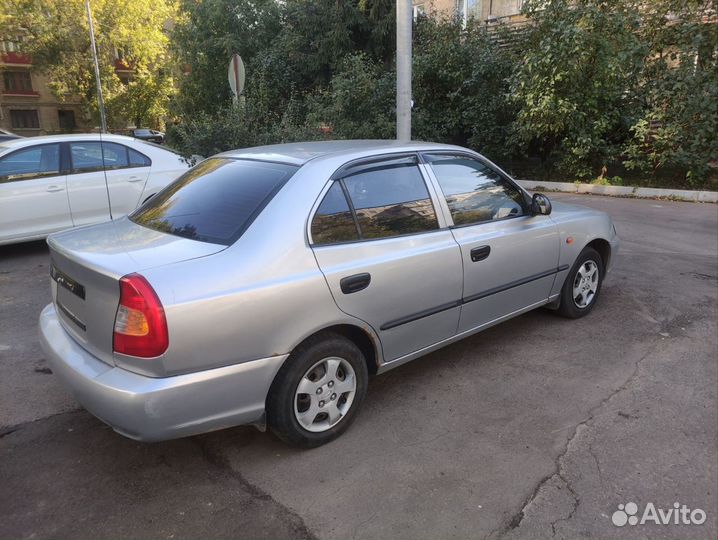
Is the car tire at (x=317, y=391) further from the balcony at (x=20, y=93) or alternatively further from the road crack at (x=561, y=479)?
the balcony at (x=20, y=93)

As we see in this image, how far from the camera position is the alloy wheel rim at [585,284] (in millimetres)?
4715

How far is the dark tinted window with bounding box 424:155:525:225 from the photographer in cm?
369

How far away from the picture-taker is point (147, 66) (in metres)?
36.2

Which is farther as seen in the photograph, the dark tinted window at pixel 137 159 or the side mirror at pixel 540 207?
the dark tinted window at pixel 137 159

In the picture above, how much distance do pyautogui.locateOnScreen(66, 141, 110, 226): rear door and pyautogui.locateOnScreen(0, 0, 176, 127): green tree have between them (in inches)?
1052

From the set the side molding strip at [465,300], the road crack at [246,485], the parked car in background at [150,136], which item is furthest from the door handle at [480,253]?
the parked car in background at [150,136]

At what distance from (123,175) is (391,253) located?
5.42m

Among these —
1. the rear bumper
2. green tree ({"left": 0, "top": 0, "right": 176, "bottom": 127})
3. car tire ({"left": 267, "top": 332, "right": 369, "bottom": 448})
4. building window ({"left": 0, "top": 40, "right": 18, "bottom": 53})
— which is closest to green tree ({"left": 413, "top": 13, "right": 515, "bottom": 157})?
car tire ({"left": 267, "top": 332, "right": 369, "bottom": 448})

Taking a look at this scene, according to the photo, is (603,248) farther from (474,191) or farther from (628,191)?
(628,191)

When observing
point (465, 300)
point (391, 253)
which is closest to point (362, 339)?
point (391, 253)

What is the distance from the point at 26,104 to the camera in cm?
4594

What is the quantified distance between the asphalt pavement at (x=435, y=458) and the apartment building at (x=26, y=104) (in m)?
47.9

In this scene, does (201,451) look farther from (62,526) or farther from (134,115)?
(134,115)

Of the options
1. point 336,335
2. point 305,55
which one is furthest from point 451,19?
point 336,335
